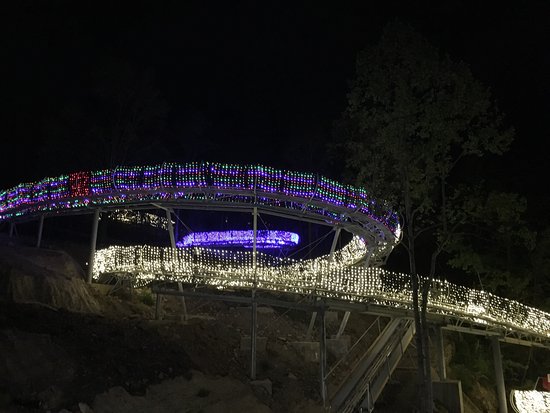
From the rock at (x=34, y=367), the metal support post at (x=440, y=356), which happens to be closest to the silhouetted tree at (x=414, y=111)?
the metal support post at (x=440, y=356)

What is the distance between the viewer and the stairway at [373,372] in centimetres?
1703

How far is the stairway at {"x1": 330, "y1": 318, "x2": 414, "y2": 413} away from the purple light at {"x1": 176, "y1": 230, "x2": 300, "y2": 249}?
1386 cm

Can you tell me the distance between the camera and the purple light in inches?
1373

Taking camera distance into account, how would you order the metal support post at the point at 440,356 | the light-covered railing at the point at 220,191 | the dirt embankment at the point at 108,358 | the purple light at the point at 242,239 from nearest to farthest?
1. the dirt embankment at the point at 108,358
2. the light-covered railing at the point at 220,191
3. the metal support post at the point at 440,356
4. the purple light at the point at 242,239

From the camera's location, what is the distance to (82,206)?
20.0 m

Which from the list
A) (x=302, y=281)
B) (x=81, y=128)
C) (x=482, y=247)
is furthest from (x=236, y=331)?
(x=81, y=128)

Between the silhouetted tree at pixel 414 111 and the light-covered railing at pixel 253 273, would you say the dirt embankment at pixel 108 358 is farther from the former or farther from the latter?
the silhouetted tree at pixel 414 111

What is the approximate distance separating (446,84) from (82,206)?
44.6ft

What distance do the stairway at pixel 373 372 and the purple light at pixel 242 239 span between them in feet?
45.5

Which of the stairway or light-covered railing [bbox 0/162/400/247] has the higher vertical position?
light-covered railing [bbox 0/162/400/247]

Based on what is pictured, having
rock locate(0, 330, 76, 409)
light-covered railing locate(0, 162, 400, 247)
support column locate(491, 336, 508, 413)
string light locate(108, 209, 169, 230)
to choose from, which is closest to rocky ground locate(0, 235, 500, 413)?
rock locate(0, 330, 76, 409)

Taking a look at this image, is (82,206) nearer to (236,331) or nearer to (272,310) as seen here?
(236,331)

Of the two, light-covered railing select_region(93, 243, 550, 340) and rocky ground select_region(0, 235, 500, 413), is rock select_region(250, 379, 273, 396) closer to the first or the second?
rocky ground select_region(0, 235, 500, 413)

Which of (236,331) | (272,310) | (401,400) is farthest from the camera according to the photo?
(272,310)
